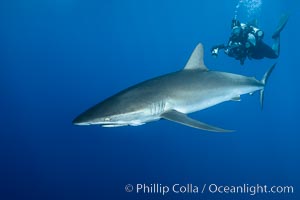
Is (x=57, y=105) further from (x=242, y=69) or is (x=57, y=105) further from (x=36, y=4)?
(x=242, y=69)

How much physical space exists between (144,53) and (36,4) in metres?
9.09

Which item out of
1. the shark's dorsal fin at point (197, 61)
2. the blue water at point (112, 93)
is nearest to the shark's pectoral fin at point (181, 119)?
the shark's dorsal fin at point (197, 61)

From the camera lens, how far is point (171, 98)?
4.48 metres

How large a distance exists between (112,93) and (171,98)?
17.5m

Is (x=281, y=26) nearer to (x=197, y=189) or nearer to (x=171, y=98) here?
(x=171, y=98)

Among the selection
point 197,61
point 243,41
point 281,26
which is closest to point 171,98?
point 197,61

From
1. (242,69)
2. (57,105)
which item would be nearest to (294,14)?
(242,69)

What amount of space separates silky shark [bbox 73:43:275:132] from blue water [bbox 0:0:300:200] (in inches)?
384

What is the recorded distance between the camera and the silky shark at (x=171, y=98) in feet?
12.5

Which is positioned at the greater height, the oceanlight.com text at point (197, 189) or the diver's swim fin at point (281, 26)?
the diver's swim fin at point (281, 26)

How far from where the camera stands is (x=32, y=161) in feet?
53.7

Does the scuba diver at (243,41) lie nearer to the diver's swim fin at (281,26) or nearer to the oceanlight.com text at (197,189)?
the diver's swim fin at (281,26)

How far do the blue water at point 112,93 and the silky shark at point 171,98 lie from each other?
9.77 m

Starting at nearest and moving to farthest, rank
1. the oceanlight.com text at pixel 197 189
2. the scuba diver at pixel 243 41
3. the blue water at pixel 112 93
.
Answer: the scuba diver at pixel 243 41
the oceanlight.com text at pixel 197 189
the blue water at pixel 112 93
